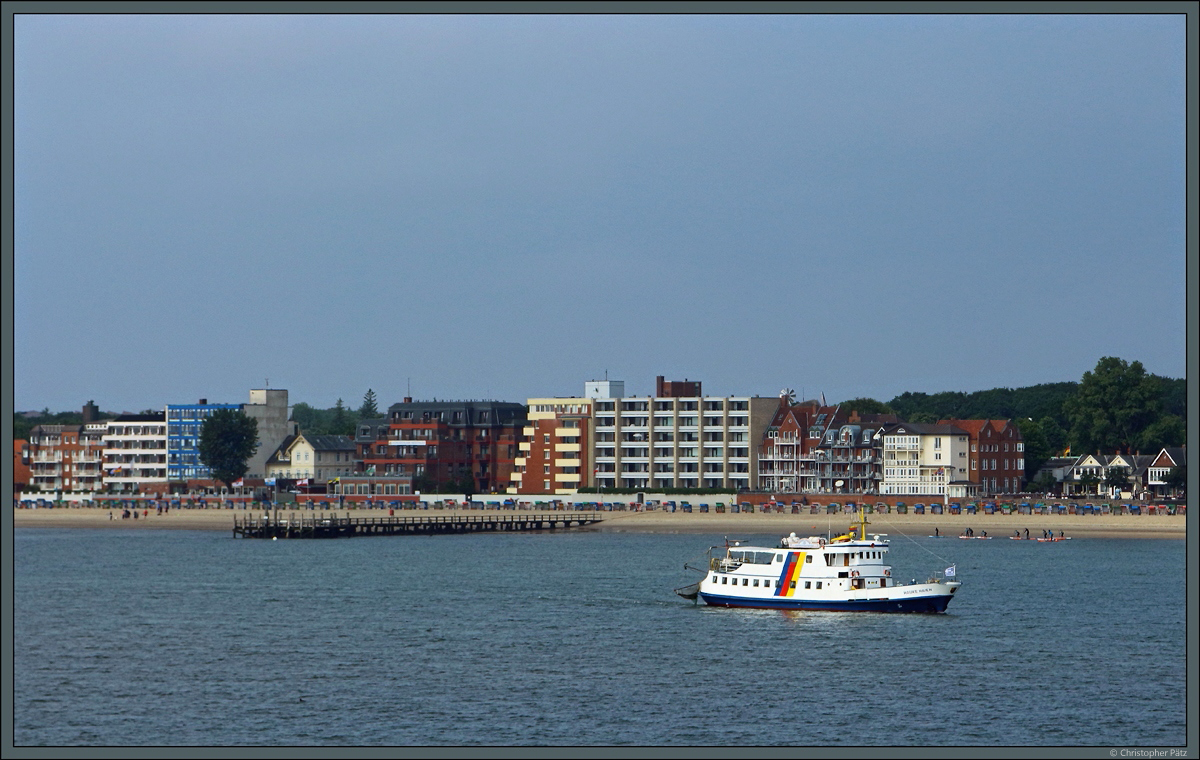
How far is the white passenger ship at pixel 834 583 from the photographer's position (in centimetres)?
7862

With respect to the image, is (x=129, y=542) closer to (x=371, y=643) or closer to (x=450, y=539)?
(x=450, y=539)

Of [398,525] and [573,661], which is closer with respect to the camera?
[573,661]

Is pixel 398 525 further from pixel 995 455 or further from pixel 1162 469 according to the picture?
pixel 1162 469

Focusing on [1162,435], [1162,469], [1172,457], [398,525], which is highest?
[1162,435]

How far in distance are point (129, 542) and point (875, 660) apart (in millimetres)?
105002

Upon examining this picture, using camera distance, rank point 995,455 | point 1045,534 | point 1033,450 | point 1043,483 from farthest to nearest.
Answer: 1. point 1033,450
2. point 995,455
3. point 1043,483
4. point 1045,534

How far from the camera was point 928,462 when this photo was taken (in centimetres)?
18688

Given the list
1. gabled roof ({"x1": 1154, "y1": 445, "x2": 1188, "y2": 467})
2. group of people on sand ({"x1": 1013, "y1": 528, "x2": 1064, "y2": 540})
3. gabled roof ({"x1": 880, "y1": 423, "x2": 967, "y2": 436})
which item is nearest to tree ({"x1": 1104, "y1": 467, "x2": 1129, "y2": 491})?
gabled roof ({"x1": 1154, "y1": 445, "x2": 1188, "y2": 467})

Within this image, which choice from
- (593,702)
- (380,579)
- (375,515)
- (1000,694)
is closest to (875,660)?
(1000,694)

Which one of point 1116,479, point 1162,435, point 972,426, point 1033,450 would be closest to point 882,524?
point 972,426

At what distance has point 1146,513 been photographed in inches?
6245

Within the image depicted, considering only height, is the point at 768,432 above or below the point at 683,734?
above

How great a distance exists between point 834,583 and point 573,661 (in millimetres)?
20899

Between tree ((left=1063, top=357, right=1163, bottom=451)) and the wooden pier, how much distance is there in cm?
6422
